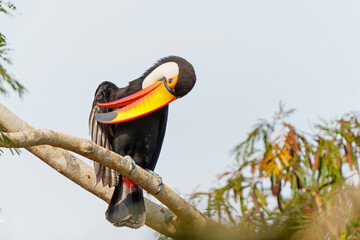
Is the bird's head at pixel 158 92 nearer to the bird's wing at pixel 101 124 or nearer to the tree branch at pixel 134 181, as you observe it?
the bird's wing at pixel 101 124

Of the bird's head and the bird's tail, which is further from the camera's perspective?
the bird's head

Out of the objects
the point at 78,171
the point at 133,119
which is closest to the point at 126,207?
Answer: the point at 78,171

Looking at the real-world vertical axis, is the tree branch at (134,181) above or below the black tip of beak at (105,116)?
below

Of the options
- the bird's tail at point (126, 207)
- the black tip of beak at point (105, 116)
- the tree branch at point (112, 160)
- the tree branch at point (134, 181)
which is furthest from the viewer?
the black tip of beak at point (105, 116)

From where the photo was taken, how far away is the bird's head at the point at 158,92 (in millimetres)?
4180

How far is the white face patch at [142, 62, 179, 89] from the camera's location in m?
4.33

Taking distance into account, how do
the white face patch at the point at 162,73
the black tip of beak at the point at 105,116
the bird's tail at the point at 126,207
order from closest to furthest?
1. the bird's tail at the point at 126,207
2. the black tip of beak at the point at 105,116
3. the white face patch at the point at 162,73

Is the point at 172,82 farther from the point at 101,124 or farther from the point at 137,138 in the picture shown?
the point at 101,124

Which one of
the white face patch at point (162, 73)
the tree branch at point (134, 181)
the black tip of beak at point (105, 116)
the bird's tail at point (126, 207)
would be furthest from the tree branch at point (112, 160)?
the white face patch at point (162, 73)

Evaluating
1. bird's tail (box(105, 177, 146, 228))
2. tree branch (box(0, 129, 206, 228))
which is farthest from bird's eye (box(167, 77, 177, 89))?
tree branch (box(0, 129, 206, 228))

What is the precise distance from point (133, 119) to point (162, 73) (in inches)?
17.4

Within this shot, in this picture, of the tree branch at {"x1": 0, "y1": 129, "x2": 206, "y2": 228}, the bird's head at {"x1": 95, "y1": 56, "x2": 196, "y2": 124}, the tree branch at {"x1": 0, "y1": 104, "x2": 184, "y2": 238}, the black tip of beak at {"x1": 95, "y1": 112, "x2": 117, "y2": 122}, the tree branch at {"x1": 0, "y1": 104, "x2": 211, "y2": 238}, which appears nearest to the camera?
the tree branch at {"x1": 0, "y1": 129, "x2": 206, "y2": 228}

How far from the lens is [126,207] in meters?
4.07

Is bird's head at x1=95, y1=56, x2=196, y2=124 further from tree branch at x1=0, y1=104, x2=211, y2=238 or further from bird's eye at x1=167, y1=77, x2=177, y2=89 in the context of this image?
tree branch at x1=0, y1=104, x2=211, y2=238
